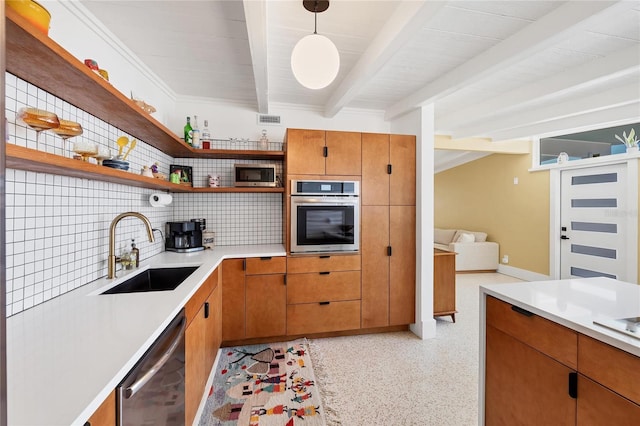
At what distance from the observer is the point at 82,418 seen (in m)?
0.58

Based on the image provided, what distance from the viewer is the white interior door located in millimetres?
3924

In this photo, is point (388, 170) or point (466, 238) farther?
point (466, 238)

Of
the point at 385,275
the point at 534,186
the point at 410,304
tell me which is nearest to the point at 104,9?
the point at 385,275

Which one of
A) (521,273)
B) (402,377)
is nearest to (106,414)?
(402,377)

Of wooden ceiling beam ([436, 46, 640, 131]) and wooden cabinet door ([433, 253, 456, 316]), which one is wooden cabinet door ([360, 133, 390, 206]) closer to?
wooden cabinet door ([433, 253, 456, 316])

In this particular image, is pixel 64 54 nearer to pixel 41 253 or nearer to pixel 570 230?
pixel 41 253

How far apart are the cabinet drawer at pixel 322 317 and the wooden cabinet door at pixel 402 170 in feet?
3.90

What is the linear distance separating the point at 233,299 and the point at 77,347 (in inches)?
68.0

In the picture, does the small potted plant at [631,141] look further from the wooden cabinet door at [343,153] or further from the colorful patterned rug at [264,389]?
the colorful patterned rug at [264,389]

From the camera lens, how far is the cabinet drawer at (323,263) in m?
2.67

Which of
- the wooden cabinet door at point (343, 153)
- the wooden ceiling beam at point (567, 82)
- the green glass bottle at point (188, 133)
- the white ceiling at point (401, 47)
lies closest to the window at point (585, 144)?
the white ceiling at point (401, 47)

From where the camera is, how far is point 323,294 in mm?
2725

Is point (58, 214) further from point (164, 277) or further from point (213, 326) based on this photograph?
point (213, 326)

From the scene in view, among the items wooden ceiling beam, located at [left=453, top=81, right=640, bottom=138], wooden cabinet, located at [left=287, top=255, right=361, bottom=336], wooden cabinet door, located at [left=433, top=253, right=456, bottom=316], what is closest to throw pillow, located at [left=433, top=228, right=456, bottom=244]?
wooden ceiling beam, located at [left=453, top=81, right=640, bottom=138]
